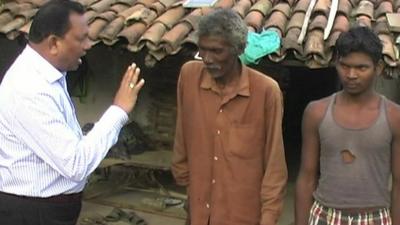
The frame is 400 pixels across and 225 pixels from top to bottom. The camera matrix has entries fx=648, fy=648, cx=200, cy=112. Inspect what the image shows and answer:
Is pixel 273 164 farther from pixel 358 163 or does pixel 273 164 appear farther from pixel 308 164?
pixel 358 163

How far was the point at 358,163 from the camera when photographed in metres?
3.00

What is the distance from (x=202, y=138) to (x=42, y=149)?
2.92 feet

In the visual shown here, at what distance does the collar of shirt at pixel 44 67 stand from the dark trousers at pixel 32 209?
0.52m

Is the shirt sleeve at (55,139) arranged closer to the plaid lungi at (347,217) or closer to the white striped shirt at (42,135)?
the white striped shirt at (42,135)

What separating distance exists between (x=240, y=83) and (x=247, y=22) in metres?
2.68

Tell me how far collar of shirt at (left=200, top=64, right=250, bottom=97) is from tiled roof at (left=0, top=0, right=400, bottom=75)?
87.3 inches

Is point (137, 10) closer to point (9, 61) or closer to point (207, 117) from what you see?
point (9, 61)

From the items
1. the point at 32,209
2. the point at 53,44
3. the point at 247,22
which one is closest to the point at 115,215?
the point at 247,22

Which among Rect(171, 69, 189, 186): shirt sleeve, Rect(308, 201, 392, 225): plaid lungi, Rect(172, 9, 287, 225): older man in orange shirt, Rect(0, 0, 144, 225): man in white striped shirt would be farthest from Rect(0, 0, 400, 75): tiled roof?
Rect(0, 0, 144, 225): man in white striped shirt

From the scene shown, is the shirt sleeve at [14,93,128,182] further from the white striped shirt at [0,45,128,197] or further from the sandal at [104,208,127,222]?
the sandal at [104,208,127,222]

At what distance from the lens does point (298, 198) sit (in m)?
3.22

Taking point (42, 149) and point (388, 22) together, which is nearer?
point (42, 149)

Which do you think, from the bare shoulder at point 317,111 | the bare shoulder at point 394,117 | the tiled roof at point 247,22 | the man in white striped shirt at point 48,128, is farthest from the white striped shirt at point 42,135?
the tiled roof at point 247,22

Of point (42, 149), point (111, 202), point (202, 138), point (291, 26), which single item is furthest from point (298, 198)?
point (111, 202)
